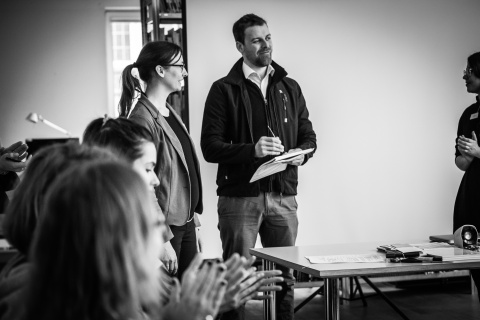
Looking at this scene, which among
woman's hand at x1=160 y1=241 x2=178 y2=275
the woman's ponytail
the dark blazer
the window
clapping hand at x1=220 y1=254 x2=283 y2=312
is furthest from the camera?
the window

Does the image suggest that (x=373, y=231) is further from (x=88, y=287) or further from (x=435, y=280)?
(x=88, y=287)

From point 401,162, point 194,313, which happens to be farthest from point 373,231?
point 194,313

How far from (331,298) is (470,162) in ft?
4.55

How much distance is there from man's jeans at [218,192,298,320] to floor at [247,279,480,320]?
1.10m

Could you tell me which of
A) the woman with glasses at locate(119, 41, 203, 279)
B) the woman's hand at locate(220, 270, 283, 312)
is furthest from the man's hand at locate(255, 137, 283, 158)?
the woman's hand at locate(220, 270, 283, 312)

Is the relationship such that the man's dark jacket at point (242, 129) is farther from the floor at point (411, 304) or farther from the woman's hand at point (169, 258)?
the floor at point (411, 304)

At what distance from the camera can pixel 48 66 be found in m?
8.52

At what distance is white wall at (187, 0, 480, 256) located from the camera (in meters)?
5.21

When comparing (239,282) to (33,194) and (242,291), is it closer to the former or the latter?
(242,291)

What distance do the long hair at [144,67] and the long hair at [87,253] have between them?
1.92m

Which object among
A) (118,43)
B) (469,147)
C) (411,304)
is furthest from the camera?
(118,43)

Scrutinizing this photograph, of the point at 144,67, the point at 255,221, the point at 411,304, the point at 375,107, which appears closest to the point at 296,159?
the point at 255,221

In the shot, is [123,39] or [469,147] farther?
[123,39]

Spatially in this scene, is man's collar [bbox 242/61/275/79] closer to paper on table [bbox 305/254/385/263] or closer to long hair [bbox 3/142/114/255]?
paper on table [bbox 305/254/385/263]
